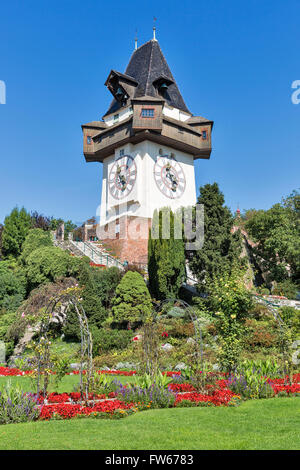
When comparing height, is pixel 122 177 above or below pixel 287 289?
above

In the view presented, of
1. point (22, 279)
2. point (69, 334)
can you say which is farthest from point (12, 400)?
point (22, 279)

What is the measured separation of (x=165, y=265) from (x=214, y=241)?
265 centimetres

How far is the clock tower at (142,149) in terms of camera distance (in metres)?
31.0

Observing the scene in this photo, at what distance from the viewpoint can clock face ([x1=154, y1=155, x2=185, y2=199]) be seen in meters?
33.2

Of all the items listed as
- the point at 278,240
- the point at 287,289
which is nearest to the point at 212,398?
the point at 287,289

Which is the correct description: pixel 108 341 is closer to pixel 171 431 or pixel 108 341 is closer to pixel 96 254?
pixel 171 431

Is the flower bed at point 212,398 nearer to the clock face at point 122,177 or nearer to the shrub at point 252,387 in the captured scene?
the shrub at point 252,387

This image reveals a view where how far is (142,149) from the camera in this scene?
32625 mm

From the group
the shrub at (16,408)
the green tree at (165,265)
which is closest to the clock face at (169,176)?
the green tree at (165,265)

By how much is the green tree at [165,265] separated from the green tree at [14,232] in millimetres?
12809

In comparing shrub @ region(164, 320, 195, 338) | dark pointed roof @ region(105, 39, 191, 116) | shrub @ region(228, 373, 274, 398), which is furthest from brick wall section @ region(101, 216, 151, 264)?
shrub @ region(228, 373, 274, 398)

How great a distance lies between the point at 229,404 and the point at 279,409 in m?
0.90

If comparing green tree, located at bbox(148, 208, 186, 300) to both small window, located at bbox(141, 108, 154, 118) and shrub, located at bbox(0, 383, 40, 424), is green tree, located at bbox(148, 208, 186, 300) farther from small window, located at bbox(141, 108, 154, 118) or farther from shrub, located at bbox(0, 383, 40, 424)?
shrub, located at bbox(0, 383, 40, 424)

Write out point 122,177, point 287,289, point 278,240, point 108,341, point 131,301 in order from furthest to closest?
point 122,177 < point 278,240 < point 287,289 < point 131,301 < point 108,341
